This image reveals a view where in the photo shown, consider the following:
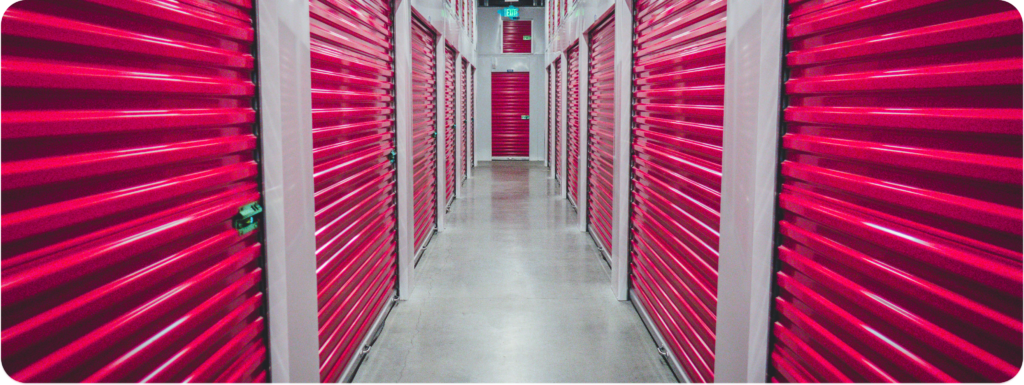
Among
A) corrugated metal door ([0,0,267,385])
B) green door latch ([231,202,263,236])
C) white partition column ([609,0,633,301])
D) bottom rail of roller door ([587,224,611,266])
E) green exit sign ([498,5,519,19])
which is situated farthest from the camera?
green exit sign ([498,5,519,19])

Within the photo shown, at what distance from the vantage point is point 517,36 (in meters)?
16.1

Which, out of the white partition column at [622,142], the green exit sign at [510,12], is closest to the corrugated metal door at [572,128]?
the white partition column at [622,142]

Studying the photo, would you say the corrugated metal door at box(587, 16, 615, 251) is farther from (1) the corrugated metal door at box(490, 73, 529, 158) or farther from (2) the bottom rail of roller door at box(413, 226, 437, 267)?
(1) the corrugated metal door at box(490, 73, 529, 158)

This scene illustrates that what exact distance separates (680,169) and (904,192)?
1.80 m

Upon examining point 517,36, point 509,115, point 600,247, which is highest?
point 517,36

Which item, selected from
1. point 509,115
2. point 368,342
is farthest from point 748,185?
point 509,115

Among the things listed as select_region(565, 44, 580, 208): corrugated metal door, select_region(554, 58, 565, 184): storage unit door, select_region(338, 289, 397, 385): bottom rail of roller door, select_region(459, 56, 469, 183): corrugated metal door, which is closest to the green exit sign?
select_region(459, 56, 469, 183): corrugated metal door

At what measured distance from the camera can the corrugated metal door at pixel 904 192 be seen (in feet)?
4.41

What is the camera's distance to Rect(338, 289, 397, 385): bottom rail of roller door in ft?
11.1

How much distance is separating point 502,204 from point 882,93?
25.4 ft

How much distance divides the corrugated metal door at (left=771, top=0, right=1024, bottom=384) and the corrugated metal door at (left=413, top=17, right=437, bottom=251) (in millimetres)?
4024

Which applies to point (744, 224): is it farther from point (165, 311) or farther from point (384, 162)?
point (384, 162)

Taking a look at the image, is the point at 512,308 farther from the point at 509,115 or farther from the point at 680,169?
the point at 509,115

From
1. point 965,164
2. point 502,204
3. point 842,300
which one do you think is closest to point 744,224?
point 842,300
